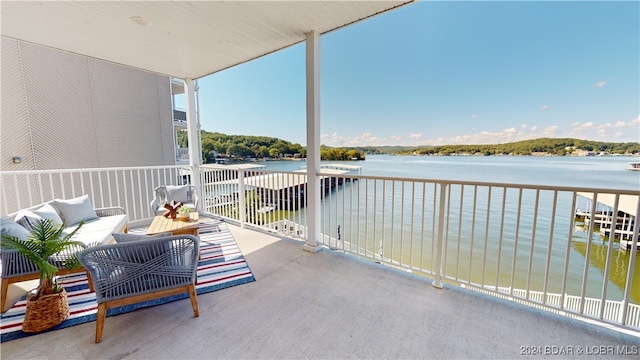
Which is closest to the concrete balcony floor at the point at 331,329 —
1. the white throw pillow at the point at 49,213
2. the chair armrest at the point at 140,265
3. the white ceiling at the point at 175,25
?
the chair armrest at the point at 140,265

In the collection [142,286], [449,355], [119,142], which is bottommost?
[449,355]

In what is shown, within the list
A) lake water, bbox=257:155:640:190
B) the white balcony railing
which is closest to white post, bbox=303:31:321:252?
the white balcony railing

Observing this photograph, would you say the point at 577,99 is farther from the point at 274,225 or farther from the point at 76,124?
the point at 76,124

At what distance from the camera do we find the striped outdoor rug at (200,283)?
1.88 metres

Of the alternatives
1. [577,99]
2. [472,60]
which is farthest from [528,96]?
[472,60]

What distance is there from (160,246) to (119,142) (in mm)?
6341

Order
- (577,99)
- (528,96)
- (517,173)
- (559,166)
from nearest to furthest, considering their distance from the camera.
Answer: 1. (559,166)
2. (517,173)
3. (577,99)
4. (528,96)

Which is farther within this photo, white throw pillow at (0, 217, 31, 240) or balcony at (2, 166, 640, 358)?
white throw pillow at (0, 217, 31, 240)

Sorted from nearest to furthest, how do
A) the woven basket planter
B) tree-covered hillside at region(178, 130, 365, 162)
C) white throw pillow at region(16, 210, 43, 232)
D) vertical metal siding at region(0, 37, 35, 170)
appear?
the woven basket planter < white throw pillow at region(16, 210, 43, 232) < vertical metal siding at region(0, 37, 35, 170) < tree-covered hillside at region(178, 130, 365, 162)

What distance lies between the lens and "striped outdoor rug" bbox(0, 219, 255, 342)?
1876 mm

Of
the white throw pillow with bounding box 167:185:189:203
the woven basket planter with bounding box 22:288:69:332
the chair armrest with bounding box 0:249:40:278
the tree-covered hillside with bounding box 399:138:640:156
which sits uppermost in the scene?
the tree-covered hillside with bounding box 399:138:640:156

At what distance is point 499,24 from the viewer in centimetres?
1084

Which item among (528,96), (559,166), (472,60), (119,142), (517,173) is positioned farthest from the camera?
(472,60)

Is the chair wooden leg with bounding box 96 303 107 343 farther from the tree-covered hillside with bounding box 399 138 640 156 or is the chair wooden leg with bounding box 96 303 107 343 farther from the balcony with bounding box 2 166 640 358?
the tree-covered hillside with bounding box 399 138 640 156
